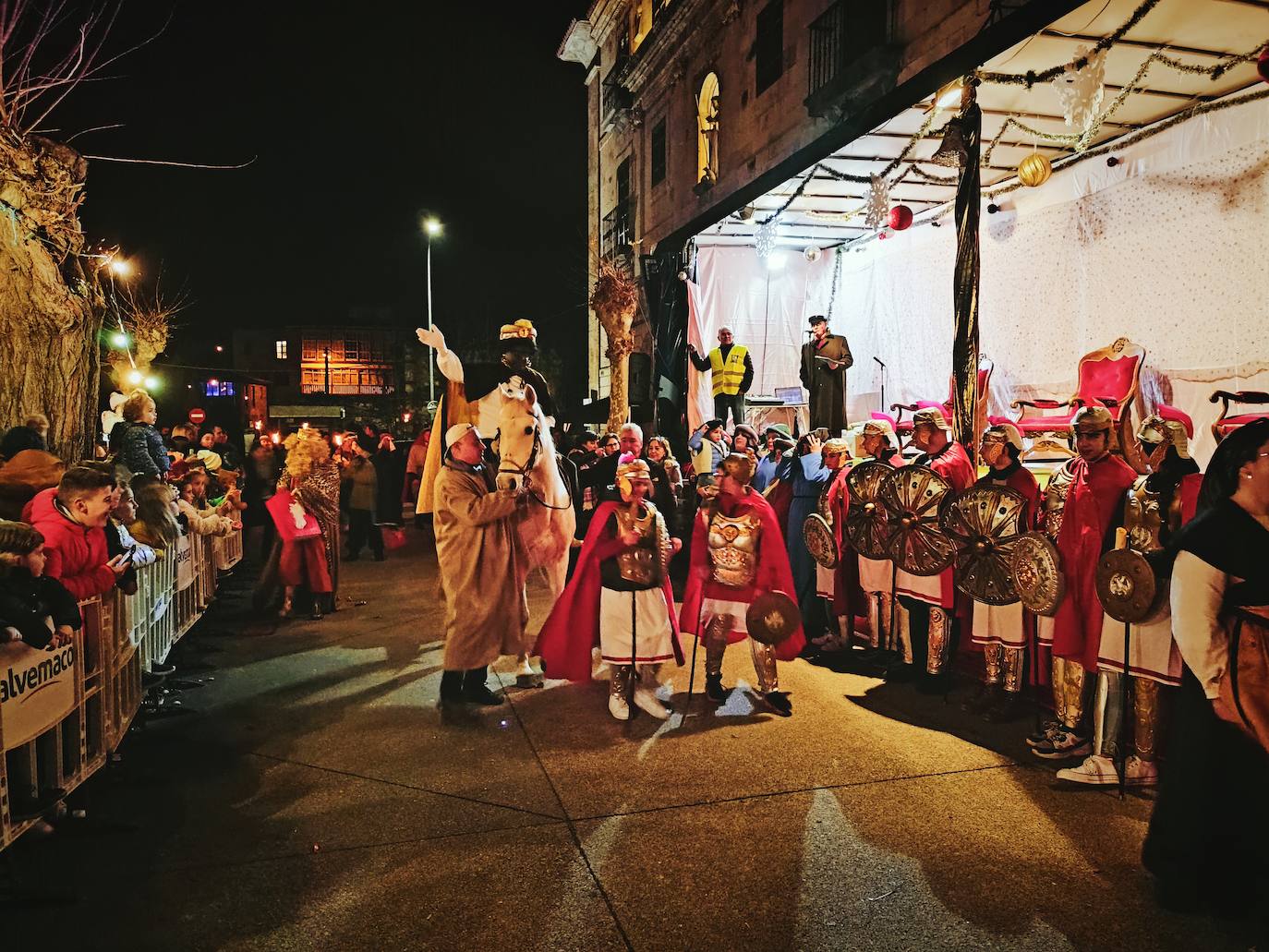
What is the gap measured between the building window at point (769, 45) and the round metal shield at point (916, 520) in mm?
11443

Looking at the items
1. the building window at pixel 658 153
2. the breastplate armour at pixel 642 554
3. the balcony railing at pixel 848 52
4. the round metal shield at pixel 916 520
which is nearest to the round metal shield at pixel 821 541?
the round metal shield at pixel 916 520

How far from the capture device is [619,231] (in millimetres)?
23547

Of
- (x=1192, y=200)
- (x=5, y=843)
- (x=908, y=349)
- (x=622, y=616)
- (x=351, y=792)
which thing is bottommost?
(x=351, y=792)

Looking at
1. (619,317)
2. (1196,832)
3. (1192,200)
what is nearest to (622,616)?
(1196,832)

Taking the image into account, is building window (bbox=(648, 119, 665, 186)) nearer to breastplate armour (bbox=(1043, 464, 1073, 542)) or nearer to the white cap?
the white cap

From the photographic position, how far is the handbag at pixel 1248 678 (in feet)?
9.65

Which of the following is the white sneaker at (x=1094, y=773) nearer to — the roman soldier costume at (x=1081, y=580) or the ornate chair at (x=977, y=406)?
the roman soldier costume at (x=1081, y=580)

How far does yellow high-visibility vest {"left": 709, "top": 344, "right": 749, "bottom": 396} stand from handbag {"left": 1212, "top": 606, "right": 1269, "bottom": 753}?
9.91m

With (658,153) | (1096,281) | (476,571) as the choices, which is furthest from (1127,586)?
(658,153)

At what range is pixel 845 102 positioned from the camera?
11539mm

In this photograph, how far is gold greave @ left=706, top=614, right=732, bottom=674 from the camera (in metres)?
5.77

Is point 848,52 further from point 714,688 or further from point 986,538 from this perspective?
point 714,688

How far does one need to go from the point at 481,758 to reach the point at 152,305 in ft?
93.4

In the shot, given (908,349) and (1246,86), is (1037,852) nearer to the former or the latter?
(1246,86)
